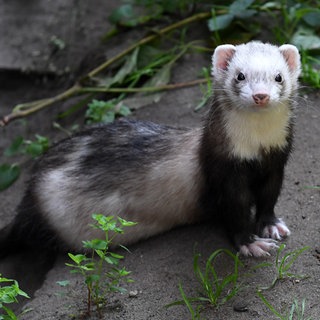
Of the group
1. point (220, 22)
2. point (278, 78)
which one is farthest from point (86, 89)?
point (278, 78)

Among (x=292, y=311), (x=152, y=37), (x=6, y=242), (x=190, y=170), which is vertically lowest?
(x=6, y=242)

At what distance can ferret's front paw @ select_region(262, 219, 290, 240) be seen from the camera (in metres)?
3.13

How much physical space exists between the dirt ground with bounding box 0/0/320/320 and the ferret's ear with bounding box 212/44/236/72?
22.2 inches

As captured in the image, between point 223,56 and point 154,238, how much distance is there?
2.99ft

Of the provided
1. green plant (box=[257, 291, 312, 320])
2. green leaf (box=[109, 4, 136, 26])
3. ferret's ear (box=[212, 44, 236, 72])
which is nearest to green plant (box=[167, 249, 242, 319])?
green plant (box=[257, 291, 312, 320])

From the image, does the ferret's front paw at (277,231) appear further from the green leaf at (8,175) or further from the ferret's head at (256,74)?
the green leaf at (8,175)

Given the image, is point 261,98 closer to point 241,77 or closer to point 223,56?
point 241,77

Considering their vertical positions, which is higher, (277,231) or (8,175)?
(277,231)

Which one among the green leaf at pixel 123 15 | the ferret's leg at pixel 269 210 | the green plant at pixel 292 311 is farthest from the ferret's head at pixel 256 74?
the green leaf at pixel 123 15

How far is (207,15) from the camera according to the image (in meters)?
4.72

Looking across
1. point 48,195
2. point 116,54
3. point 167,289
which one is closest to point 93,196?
point 48,195

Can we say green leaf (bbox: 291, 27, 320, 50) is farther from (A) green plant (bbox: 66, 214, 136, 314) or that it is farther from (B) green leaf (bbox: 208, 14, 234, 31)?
(A) green plant (bbox: 66, 214, 136, 314)

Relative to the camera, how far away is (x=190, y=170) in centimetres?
317

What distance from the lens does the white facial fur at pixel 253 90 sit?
275 cm
